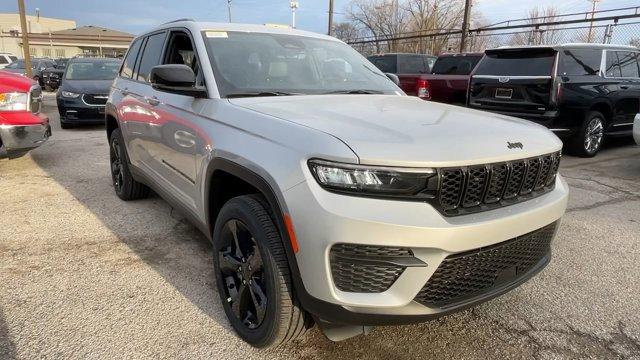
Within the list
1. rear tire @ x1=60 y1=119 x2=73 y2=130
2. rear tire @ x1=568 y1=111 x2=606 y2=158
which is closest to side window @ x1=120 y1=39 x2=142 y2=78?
rear tire @ x1=568 y1=111 x2=606 y2=158

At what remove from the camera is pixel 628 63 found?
859cm

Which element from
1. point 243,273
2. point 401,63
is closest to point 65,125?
point 401,63

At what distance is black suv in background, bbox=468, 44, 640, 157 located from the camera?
286 inches

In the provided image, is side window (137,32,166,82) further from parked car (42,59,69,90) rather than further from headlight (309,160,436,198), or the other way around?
parked car (42,59,69,90)

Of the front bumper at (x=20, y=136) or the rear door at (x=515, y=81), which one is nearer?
the front bumper at (x=20, y=136)

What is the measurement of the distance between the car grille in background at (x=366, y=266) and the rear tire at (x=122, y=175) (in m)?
3.53

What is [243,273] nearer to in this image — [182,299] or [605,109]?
[182,299]

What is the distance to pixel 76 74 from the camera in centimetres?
1167

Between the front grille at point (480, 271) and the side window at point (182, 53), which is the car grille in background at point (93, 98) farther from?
the front grille at point (480, 271)

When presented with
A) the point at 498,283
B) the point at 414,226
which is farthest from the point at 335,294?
the point at 498,283

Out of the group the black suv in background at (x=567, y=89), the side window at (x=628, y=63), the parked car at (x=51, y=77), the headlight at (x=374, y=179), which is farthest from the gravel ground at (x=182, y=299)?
the parked car at (x=51, y=77)

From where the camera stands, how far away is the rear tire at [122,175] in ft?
16.4

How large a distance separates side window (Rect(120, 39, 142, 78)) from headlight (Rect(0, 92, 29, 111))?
1.84m

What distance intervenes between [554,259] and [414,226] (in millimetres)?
2427
